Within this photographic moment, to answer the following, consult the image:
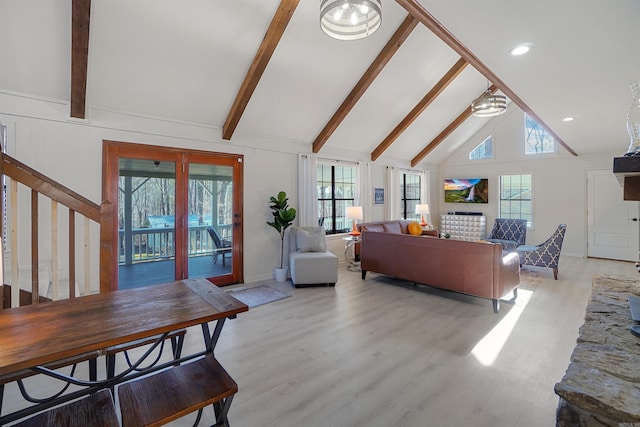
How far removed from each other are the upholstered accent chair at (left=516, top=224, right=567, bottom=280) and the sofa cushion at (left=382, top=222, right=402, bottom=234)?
238 centimetres

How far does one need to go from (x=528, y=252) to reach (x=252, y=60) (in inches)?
213

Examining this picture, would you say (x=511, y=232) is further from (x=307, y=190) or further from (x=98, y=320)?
(x=98, y=320)

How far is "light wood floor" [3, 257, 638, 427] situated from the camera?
191 cm

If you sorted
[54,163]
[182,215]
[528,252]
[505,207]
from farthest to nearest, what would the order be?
[505,207] → [528,252] → [182,215] → [54,163]

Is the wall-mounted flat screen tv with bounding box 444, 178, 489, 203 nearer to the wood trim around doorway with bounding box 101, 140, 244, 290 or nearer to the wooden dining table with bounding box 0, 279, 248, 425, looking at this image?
the wood trim around doorway with bounding box 101, 140, 244, 290

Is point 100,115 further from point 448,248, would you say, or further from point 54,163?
point 448,248

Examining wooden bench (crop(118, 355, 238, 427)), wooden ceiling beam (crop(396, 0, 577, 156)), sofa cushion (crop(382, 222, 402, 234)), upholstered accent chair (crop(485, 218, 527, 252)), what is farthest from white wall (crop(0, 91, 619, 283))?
wooden ceiling beam (crop(396, 0, 577, 156))

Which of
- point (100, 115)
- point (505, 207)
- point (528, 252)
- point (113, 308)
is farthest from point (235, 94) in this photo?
point (505, 207)

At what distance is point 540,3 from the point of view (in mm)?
1836

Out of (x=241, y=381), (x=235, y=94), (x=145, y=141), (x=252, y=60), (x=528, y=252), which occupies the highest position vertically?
(x=252, y=60)

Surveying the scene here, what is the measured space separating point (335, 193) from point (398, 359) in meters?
4.50

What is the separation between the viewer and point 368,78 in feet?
15.1

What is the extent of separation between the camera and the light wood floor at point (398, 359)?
1908 millimetres

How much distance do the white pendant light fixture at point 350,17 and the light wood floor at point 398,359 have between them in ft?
8.93
